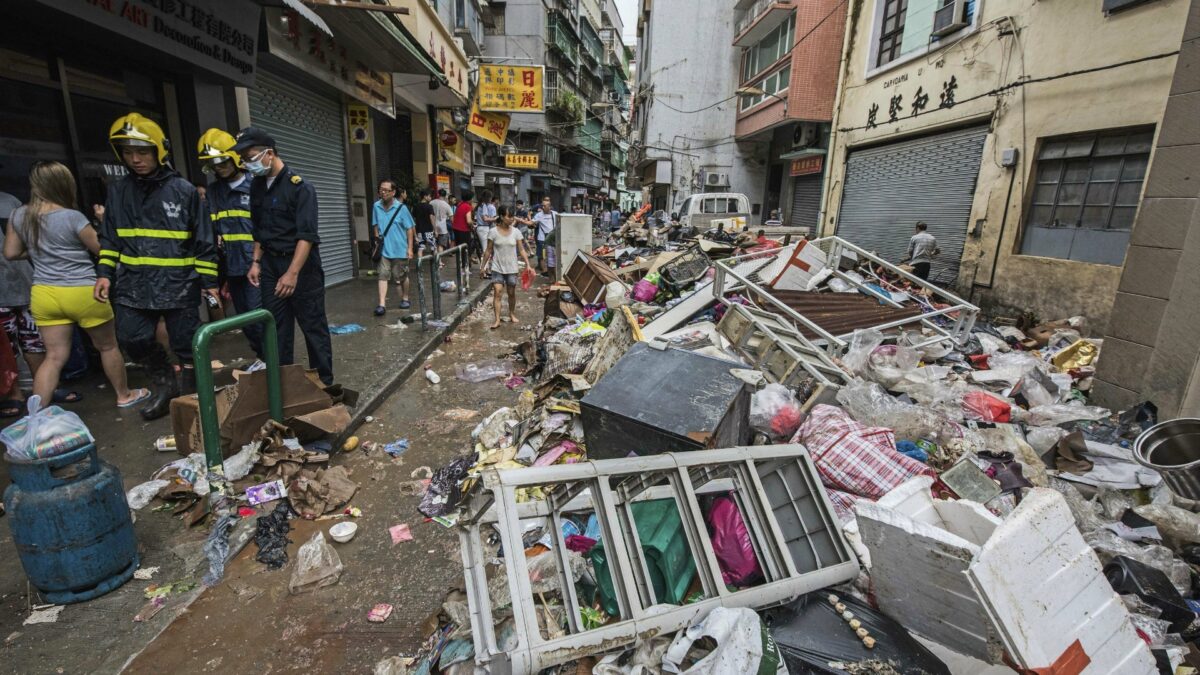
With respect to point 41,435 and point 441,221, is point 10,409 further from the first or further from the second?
point 441,221

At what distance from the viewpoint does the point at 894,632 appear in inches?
65.7

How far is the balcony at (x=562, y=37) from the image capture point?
97.0 ft

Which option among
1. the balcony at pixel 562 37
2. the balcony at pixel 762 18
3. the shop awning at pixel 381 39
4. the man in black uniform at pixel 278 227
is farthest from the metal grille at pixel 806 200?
the balcony at pixel 562 37

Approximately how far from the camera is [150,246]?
314 cm

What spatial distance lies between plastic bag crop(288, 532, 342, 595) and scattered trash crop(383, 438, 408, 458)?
1056mm

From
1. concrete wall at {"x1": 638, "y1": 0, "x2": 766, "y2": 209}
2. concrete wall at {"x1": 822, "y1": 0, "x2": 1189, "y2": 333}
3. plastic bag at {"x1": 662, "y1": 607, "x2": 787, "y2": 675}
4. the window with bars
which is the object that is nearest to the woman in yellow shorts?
plastic bag at {"x1": 662, "y1": 607, "x2": 787, "y2": 675}

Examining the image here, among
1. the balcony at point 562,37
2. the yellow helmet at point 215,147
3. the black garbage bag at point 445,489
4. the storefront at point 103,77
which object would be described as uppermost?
the balcony at point 562,37

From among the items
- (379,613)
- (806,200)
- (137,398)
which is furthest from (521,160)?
(379,613)

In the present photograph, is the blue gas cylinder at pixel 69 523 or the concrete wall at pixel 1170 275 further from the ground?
the concrete wall at pixel 1170 275

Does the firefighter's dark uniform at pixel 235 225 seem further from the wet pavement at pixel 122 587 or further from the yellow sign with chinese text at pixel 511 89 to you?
the yellow sign with chinese text at pixel 511 89

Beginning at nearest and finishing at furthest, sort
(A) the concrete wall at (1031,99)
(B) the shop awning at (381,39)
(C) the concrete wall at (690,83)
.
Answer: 1. (A) the concrete wall at (1031,99)
2. (B) the shop awning at (381,39)
3. (C) the concrete wall at (690,83)

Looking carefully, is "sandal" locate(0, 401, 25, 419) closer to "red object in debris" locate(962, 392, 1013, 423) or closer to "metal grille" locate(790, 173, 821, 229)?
"red object in debris" locate(962, 392, 1013, 423)

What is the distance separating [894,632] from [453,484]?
2448 mm

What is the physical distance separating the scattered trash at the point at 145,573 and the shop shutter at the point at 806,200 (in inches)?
633
